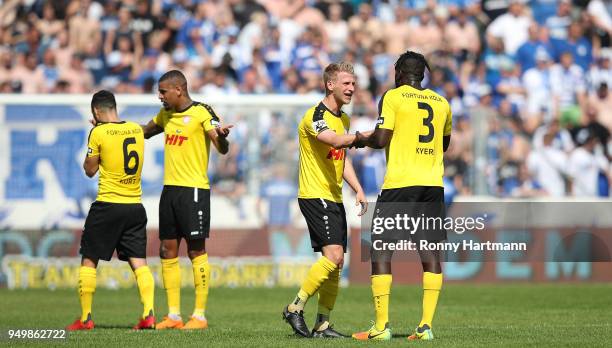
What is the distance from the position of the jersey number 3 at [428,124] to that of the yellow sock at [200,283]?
3319 millimetres

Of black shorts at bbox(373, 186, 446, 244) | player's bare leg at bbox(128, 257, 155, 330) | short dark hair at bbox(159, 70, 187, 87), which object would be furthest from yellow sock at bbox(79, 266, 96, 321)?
black shorts at bbox(373, 186, 446, 244)

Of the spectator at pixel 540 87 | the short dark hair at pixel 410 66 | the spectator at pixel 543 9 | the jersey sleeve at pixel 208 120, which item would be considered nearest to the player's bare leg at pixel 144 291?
the jersey sleeve at pixel 208 120

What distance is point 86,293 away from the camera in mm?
12758

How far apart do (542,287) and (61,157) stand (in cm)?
831

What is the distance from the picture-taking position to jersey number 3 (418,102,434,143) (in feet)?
35.7

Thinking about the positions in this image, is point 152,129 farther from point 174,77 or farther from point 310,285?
point 310,285

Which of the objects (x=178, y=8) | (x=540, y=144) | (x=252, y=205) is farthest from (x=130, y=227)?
(x=178, y=8)

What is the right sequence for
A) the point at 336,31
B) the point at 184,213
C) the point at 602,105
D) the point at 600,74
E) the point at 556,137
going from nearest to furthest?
1. the point at 184,213
2. the point at 556,137
3. the point at 602,105
4. the point at 600,74
5. the point at 336,31

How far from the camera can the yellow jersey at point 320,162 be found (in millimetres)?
11523

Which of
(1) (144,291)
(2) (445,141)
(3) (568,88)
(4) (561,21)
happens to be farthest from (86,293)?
(4) (561,21)

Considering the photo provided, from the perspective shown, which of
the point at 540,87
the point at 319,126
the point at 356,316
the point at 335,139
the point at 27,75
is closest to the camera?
the point at 335,139

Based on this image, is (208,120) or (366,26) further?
(366,26)

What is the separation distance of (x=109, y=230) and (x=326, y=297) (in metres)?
2.66

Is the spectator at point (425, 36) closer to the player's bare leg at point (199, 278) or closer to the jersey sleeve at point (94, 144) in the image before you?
the player's bare leg at point (199, 278)
